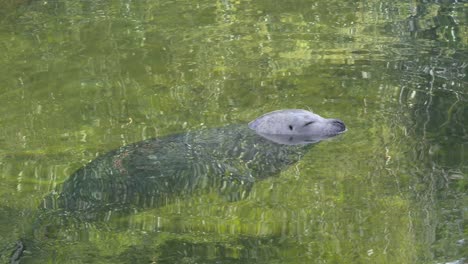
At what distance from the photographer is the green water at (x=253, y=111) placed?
17.9ft

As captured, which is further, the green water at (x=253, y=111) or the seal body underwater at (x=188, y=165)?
the seal body underwater at (x=188, y=165)

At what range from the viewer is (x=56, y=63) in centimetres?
974

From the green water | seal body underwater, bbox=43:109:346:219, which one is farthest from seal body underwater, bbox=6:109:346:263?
the green water

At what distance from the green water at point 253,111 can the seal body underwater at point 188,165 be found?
0.15 meters

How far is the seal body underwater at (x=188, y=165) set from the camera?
6.22 m

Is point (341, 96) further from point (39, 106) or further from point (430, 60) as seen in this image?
point (39, 106)

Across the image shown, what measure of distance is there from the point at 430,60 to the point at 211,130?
2.95 meters

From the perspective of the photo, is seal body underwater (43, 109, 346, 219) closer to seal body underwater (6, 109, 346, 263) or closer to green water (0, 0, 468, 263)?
seal body underwater (6, 109, 346, 263)

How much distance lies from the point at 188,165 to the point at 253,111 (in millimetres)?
1474

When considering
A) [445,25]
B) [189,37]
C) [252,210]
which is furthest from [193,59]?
[252,210]

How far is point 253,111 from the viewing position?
7.98 metres

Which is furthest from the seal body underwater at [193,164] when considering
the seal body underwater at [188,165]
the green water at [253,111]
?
the green water at [253,111]

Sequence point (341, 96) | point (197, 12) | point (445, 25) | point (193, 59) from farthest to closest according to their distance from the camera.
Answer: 1. point (197, 12)
2. point (445, 25)
3. point (193, 59)
4. point (341, 96)

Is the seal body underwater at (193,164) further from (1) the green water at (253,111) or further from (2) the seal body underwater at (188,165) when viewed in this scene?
(1) the green water at (253,111)
